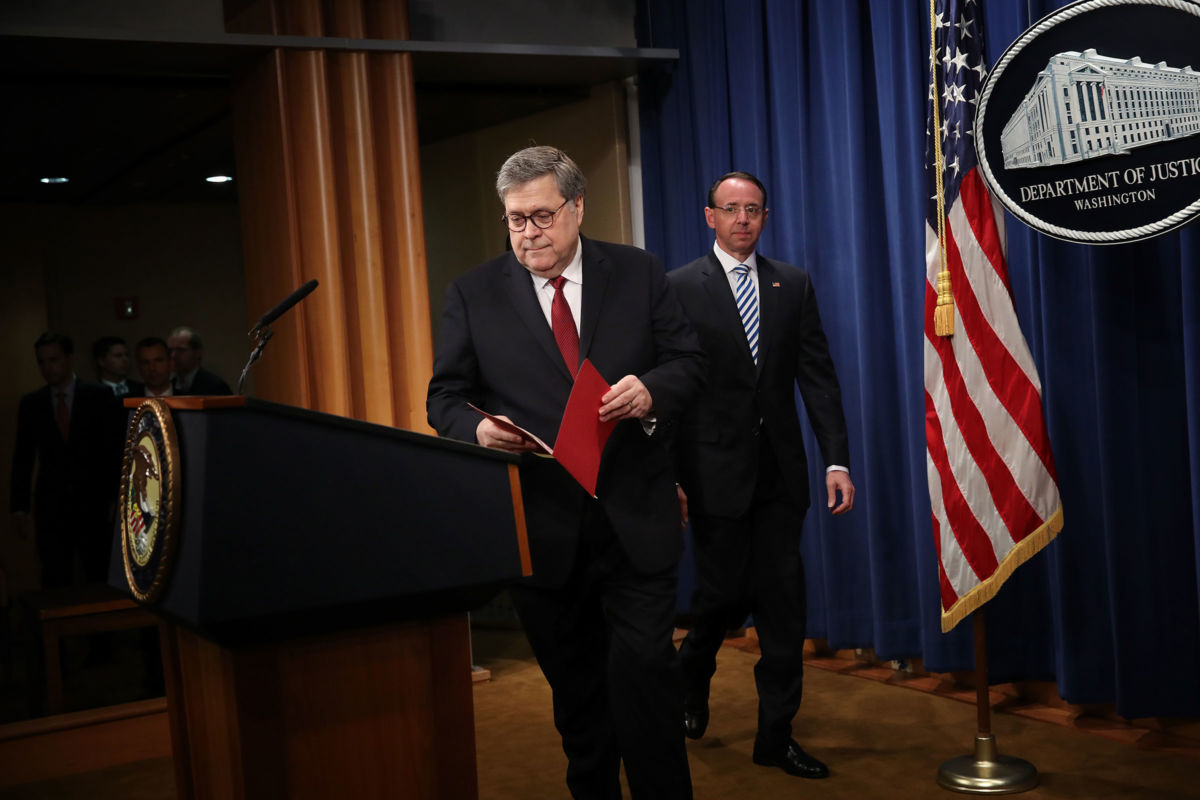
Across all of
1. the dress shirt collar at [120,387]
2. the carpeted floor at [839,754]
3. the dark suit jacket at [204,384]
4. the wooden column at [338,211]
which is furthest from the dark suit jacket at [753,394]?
the dress shirt collar at [120,387]

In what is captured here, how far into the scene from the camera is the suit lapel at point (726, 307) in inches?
144

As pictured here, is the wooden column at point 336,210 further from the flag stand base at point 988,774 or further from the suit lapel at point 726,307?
the flag stand base at point 988,774

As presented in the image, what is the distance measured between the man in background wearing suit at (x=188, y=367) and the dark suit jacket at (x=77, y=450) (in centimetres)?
69

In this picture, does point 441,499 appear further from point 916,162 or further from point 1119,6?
point 916,162

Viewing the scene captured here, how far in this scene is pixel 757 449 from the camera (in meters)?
3.58

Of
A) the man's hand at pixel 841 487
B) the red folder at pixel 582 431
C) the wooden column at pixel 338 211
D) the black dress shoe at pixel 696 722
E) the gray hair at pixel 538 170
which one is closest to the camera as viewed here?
the red folder at pixel 582 431

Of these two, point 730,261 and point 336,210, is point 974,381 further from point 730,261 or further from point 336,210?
point 336,210

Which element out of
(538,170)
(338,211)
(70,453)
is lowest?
(70,453)

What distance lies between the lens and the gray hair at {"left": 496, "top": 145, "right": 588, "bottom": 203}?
239 cm

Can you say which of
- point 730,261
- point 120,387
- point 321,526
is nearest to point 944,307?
point 730,261

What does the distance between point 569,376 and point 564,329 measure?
106mm

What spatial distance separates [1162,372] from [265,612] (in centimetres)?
270

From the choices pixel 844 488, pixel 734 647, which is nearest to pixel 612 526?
pixel 844 488

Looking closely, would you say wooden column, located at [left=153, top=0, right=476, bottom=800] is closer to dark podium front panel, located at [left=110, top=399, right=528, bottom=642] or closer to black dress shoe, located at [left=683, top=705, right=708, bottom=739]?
black dress shoe, located at [left=683, top=705, right=708, bottom=739]
